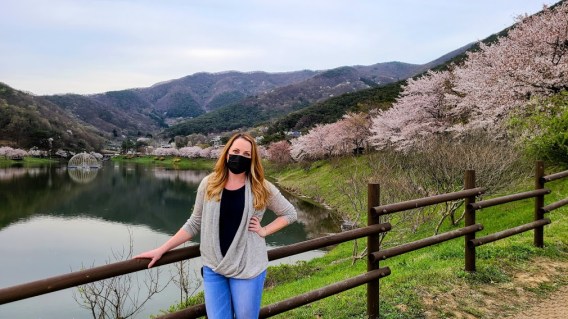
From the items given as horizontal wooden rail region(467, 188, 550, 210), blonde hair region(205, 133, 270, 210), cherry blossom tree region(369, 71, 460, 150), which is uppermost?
cherry blossom tree region(369, 71, 460, 150)

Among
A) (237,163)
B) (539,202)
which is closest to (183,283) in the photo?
(237,163)

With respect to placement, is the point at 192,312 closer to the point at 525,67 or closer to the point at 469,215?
the point at 469,215

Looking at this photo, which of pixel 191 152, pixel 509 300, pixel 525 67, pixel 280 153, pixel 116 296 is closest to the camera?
pixel 509 300

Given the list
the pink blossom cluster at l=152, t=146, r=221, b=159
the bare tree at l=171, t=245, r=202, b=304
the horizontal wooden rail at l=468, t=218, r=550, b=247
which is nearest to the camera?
the horizontal wooden rail at l=468, t=218, r=550, b=247

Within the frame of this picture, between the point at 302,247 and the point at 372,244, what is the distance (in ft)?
3.43

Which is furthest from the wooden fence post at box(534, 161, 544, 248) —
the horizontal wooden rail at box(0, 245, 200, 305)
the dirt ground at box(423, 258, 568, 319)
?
the horizontal wooden rail at box(0, 245, 200, 305)

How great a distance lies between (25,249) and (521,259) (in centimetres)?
2310

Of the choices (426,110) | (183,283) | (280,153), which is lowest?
(183,283)

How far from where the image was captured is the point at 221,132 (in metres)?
184

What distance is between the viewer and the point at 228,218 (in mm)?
3072

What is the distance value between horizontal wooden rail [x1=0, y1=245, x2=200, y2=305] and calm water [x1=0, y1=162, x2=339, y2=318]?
23.2ft

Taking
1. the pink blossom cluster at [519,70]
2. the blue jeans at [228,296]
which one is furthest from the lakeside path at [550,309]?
the pink blossom cluster at [519,70]

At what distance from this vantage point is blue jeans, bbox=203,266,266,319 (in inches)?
121

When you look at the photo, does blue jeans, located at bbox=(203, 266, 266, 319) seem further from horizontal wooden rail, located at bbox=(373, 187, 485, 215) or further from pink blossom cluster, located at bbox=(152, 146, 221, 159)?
pink blossom cluster, located at bbox=(152, 146, 221, 159)
